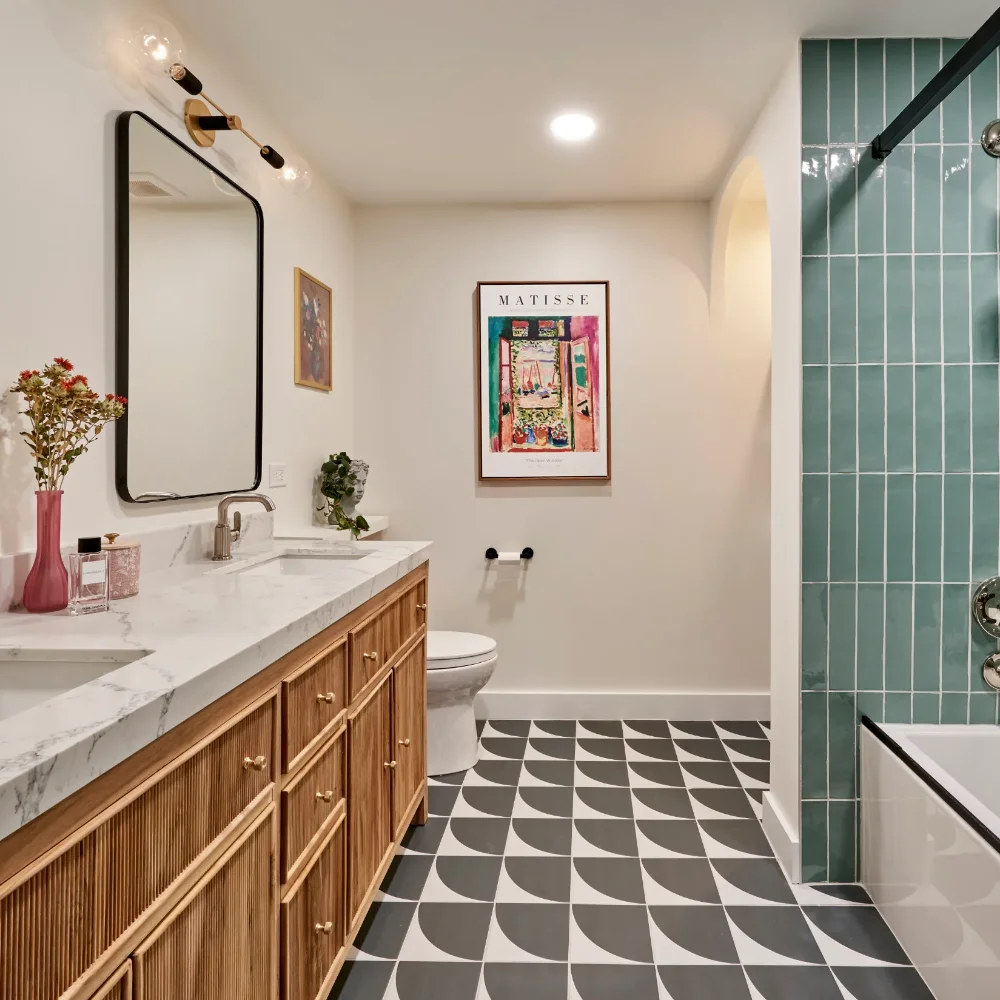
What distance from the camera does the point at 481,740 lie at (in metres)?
3.27

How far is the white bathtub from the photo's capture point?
153 centimetres

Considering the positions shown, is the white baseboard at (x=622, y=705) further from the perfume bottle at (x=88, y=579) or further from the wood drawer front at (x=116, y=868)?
the wood drawer front at (x=116, y=868)

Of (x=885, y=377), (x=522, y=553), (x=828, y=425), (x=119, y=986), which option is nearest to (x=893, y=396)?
(x=885, y=377)

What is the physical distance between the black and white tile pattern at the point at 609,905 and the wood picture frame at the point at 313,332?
5.20 feet

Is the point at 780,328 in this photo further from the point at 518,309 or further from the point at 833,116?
the point at 518,309

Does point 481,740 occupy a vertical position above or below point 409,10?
below

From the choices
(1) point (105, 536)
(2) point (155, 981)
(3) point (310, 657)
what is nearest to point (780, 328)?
(3) point (310, 657)

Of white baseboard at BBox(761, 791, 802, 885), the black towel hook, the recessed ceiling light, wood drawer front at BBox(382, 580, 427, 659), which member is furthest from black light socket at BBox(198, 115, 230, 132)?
white baseboard at BBox(761, 791, 802, 885)

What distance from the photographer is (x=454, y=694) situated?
2830 mm

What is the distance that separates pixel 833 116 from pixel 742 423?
5.00 feet

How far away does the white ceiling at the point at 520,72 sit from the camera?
200cm

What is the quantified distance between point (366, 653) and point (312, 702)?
1.14 feet

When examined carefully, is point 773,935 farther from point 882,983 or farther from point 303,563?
point 303,563

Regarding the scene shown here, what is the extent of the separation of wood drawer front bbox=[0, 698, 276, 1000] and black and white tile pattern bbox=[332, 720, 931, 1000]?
0.90 meters
